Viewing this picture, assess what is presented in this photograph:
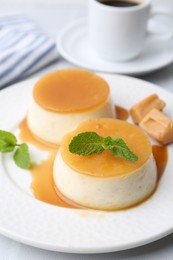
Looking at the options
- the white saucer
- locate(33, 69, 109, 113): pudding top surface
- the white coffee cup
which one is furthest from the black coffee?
locate(33, 69, 109, 113): pudding top surface

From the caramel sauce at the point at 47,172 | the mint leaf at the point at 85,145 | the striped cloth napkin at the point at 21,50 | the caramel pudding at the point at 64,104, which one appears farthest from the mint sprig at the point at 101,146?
the striped cloth napkin at the point at 21,50

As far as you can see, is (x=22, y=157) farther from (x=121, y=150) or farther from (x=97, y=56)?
(x=97, y=56)

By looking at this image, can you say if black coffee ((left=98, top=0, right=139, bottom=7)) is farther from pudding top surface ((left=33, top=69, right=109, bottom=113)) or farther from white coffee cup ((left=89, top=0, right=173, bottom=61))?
pudding top surface ((left=33, top=69, right=109, bottom=113))

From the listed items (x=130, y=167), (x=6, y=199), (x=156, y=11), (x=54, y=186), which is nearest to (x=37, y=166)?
(x=54, y=186)

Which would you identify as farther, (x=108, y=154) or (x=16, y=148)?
(x=16, y=148)

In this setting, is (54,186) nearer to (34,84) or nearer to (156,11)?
(34,84)

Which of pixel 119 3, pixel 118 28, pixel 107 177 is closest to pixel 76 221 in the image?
pixel 107 177

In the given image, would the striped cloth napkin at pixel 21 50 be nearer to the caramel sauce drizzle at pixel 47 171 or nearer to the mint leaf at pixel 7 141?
the caramel sauce drizzle at pixel 47 171
